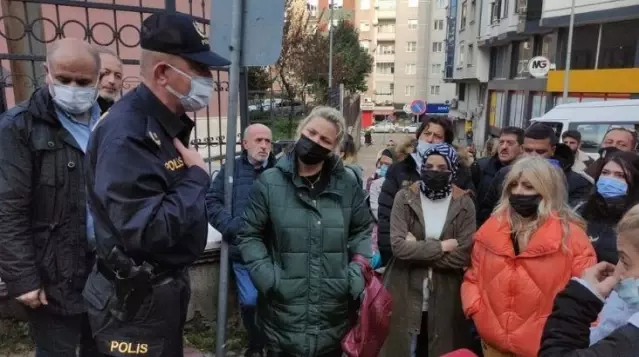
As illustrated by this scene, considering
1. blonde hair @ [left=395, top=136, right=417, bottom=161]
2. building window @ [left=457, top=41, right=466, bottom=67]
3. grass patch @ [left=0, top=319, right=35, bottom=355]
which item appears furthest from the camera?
building window @ [left=457, top=41, right=466, bottom=67]

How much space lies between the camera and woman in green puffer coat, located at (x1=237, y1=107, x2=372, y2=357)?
265 centimetres

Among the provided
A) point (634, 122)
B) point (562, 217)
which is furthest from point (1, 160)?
point (634, 122)

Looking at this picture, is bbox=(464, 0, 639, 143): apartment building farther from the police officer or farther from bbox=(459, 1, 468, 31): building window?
the police officer

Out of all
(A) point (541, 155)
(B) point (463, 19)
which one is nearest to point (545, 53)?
(B) point (463, 19)

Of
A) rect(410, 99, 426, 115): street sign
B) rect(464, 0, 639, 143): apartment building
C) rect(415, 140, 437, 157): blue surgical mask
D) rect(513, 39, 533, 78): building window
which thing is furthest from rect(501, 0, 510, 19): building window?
rect(415, 140, 437, 157): blue surgical mask

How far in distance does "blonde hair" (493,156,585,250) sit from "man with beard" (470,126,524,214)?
4.99 ft

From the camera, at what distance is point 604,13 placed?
18703 mm

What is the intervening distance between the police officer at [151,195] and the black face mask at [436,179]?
1.77 m

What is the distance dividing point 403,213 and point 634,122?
9644mm

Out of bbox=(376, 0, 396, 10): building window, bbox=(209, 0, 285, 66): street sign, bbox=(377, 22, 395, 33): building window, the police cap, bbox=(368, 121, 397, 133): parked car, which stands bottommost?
bbox=(368, 121, 397, 133): parked car

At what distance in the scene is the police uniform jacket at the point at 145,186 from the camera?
1.65 metres

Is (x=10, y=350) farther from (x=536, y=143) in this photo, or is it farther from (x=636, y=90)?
(x=636, y=90)

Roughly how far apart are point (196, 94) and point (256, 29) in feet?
3.18

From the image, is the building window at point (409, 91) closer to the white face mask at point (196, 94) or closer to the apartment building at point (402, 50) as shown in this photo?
the apartment building at point (402, 50)
